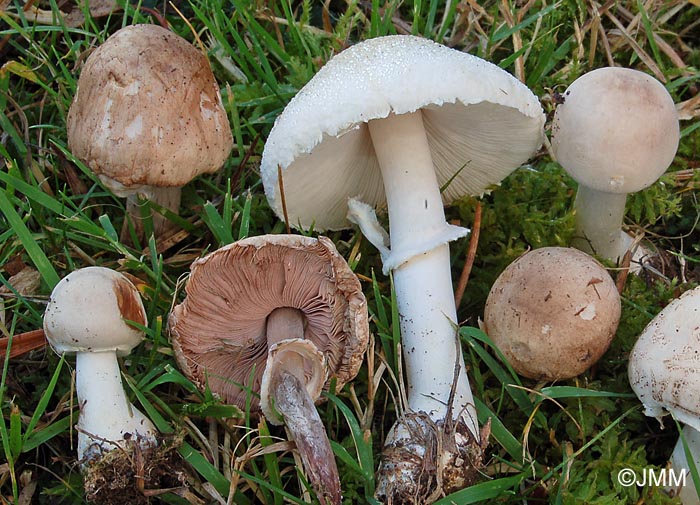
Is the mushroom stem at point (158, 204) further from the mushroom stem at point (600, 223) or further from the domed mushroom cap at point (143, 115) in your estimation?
the mushroom stem at point (600, 223)

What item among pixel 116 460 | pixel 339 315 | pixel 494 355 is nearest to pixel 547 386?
pixel 494 355

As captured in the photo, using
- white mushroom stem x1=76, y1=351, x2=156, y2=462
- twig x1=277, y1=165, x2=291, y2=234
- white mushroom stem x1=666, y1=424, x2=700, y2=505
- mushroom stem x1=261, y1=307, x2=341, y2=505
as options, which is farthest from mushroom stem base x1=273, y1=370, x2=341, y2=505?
white mushroom stem x1=666, y1=424, x2=700, y2=505

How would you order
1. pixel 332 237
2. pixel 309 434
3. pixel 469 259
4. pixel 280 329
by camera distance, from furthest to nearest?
pixel 332 237 < pixel 469 259 < pixel 280 329 < pixel 309 434

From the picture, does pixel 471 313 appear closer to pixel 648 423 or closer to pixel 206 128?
pixel 648 423

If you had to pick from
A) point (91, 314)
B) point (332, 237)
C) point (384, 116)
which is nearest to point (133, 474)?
point (91, 314)

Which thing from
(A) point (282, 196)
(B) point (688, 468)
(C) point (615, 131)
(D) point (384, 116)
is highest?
(D) point (384, 116)

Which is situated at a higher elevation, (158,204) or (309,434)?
(158,204)

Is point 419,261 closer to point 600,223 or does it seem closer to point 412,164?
point 412,164

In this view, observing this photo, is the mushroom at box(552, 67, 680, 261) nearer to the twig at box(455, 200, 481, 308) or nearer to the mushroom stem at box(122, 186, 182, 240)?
the twig at box(455, 200, 481, 308)
